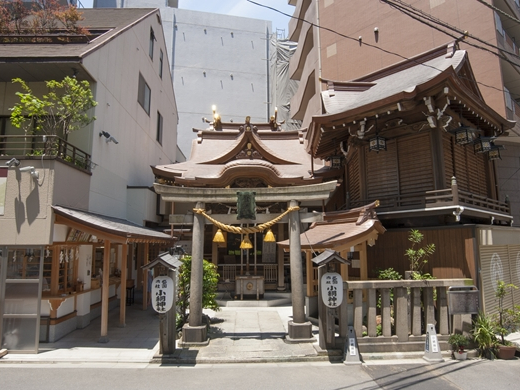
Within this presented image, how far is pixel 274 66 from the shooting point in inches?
1510

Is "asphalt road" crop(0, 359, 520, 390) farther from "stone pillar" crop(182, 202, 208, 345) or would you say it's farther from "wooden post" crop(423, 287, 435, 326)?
"stone pillar" crop(182, 202, 208, 345)

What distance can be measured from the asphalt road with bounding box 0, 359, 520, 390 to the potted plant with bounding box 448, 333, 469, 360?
0.79ft

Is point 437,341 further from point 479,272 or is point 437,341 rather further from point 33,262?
point 33,262

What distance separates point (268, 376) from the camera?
7598 mm

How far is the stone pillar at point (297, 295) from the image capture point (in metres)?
9.60

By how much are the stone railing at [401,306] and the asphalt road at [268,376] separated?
2.98 ft

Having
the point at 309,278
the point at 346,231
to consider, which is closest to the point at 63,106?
the point at 346,231

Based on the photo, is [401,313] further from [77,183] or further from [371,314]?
[77,183]

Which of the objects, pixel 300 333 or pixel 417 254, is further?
pixel 417 254

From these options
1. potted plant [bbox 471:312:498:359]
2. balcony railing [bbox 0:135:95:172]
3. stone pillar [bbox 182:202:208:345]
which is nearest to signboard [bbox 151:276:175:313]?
stone pillar [bbox 182:202:208:345]

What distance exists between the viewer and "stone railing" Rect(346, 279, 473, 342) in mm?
8891

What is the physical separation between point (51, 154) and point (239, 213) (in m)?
6.15

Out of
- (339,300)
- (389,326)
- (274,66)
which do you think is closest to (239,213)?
(339,300)

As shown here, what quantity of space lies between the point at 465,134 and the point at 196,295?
34.1ft
